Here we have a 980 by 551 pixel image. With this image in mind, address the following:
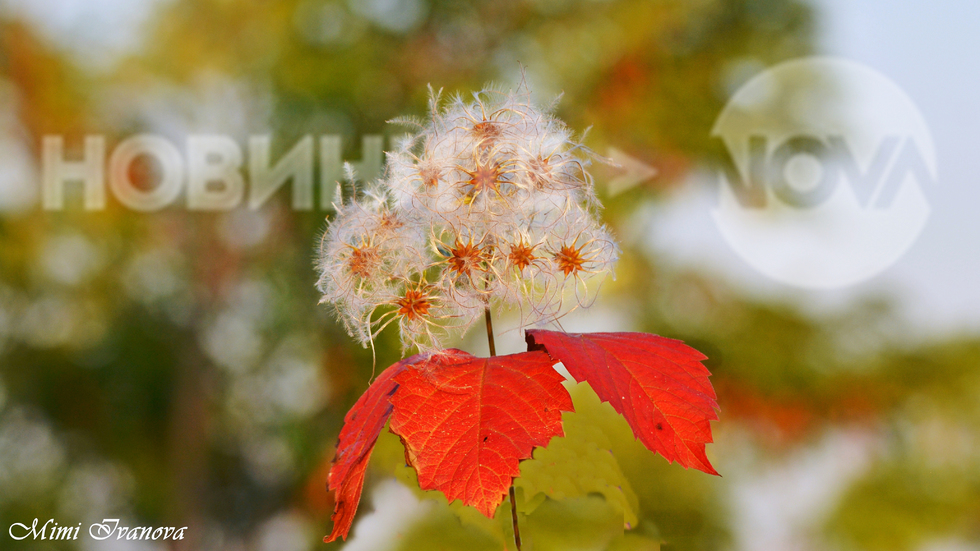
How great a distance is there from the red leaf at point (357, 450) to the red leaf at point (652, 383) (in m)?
0.10

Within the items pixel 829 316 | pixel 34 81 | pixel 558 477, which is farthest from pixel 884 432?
pixel 34 81

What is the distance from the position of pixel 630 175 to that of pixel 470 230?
247 centimetres

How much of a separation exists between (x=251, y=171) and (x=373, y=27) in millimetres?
868

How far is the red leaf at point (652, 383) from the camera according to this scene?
388mm

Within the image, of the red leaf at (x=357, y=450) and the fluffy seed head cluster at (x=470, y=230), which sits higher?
the fluffy seed head cluster at (x=470, y=230)

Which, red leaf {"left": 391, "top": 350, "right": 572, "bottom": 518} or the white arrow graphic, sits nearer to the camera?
red leaf {"left": 391, "top": 350, "right": 572, "bottom": 518}

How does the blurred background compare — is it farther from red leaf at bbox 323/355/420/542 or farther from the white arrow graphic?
red leaf at bbox 323/355/420/542

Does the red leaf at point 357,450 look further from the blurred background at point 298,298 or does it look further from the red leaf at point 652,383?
the blurred background at point 298,298

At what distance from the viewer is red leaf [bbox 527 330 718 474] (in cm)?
39

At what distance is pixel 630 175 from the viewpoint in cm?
280

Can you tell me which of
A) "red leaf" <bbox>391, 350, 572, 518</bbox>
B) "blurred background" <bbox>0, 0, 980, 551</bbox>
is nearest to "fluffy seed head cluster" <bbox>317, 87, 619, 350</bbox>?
"red leaf" <bbox>391, 350, 572, 518</bbox>

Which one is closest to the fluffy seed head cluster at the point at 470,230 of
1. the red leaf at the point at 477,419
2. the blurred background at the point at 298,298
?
the red leaf at the point at 477,419

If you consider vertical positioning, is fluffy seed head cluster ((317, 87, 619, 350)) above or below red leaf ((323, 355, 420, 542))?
above

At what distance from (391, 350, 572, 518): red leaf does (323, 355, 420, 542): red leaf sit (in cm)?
1
